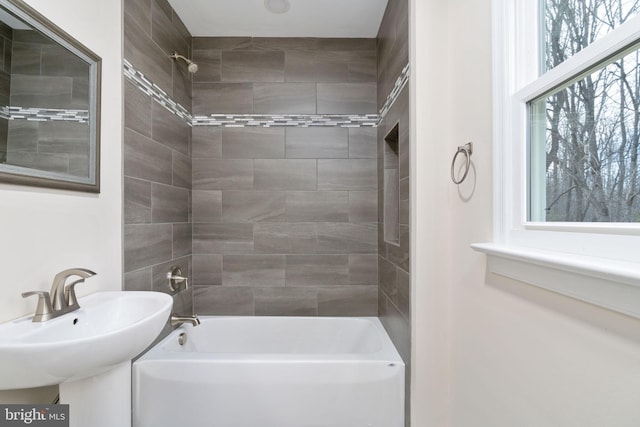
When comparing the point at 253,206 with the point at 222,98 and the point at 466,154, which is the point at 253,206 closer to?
the point at 222,98

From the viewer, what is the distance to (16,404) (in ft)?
3.35

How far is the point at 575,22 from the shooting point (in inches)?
32.6

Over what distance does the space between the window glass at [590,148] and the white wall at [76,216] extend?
5.78ft

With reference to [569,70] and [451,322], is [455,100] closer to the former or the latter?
[569,70]

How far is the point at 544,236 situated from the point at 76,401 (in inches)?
68.8

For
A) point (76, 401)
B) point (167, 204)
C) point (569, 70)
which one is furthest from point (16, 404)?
point (569, 70)

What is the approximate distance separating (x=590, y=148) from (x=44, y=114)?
6.10ft

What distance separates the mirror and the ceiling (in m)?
1.02

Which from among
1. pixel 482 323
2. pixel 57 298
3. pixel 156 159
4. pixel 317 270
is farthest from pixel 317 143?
pixel 57 298

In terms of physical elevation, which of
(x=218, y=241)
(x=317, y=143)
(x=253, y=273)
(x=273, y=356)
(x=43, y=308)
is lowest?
(x=273, y=356)

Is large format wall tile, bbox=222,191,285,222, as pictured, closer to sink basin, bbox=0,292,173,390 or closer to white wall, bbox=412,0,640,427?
sink basin, bbox=0,292,173,390

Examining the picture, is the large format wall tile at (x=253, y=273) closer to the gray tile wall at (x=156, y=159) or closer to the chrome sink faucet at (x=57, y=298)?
the gray tile wall at (x=156, y=159)

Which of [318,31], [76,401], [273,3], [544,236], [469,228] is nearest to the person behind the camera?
[544,236]
